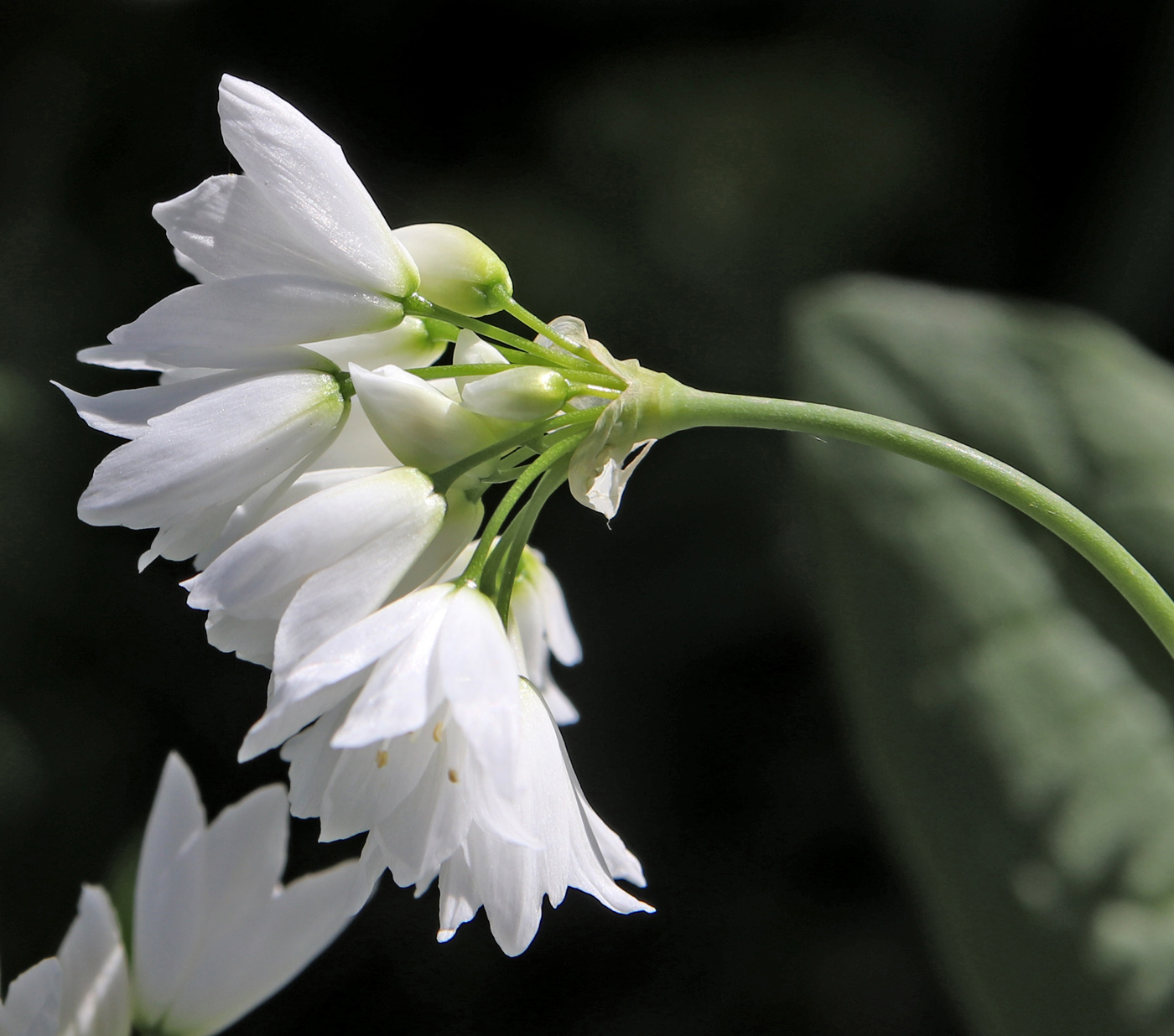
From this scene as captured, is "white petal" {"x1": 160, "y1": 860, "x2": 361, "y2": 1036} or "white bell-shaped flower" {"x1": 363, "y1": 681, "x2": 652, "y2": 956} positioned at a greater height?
"white bell-shaped flower" {"x1": 363, "y1": 681, "x2": 652, "y2": 956}

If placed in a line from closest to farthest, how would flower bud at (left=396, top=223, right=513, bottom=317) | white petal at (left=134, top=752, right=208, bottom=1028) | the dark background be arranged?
flower bud at (left=396, top=223, right=513, bottom=317), white petal at (left=134, top=752, right=208, bottom=1028), the dark background

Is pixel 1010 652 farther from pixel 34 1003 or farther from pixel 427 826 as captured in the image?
pixel 34 1003

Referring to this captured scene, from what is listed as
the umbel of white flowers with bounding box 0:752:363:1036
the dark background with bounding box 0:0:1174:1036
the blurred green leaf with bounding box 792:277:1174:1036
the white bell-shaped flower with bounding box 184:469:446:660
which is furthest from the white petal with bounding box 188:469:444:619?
the dark background with bounding box 0:0:1174:1036

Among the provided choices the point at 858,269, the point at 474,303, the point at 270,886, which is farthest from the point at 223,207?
the point at 858,269

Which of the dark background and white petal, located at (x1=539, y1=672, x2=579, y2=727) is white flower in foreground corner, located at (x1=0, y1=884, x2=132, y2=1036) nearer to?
white petal, located at (x1=539, y1=672, x2=579, y2=727)

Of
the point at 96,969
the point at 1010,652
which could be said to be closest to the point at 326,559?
the point at 96,969

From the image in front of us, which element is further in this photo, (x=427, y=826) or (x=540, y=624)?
(x=540, y=624)
